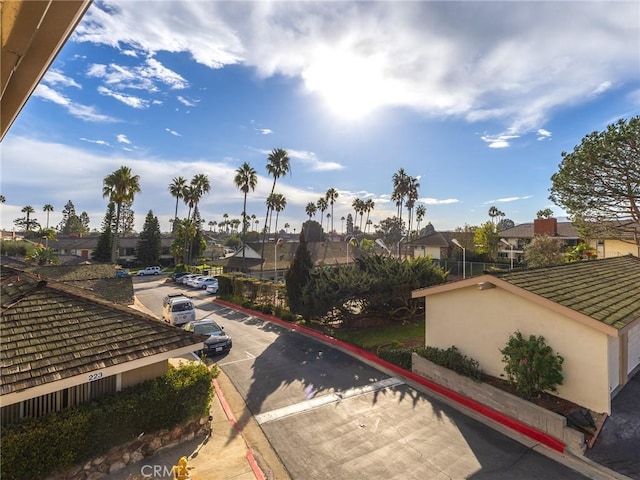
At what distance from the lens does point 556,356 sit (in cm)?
1073

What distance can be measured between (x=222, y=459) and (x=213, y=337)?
30.4ft

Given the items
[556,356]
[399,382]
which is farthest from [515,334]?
[399,382]

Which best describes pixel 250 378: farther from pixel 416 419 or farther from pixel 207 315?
pixel 207 315

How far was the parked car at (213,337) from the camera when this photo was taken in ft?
56.4

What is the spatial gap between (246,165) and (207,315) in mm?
28734

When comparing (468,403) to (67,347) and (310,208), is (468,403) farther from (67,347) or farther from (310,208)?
(310,208)

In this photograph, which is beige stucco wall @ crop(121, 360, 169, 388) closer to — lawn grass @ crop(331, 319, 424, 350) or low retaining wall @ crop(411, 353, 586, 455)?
low retaining wall @ crop(411, 353, 586, 455)

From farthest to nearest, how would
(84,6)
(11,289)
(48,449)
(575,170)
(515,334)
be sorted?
(575,170) < (515,334) < (11,289) < (48,449) < (84,6)

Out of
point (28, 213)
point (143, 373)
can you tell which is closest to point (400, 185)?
point (143, 373)

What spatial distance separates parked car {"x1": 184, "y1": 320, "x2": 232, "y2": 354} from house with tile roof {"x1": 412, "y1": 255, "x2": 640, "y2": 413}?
992 centimetres

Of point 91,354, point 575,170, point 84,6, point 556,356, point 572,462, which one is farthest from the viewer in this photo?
point 575,170

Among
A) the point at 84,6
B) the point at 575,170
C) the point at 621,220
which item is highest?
the point at 575,170

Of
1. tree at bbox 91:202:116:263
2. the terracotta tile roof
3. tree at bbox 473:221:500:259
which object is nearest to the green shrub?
the terracotta tile roof

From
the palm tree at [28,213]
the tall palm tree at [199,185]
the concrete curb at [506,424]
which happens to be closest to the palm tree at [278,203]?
the tall palm tree at [199,185]
